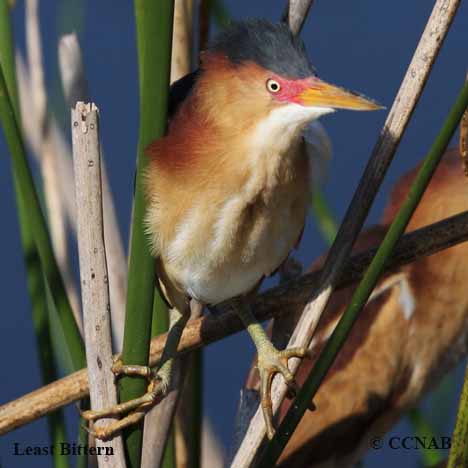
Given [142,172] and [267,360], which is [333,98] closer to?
[142,172]

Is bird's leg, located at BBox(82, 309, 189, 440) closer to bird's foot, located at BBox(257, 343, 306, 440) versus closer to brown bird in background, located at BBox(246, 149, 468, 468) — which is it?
bird's foot, located at BBox(257, 343, 306, 440)

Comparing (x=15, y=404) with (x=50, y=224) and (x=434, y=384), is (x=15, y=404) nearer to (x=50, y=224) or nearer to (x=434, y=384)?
(x=50, y=224)

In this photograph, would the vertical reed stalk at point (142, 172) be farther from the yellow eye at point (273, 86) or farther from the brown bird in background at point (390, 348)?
the brown bird in background at point (390, 348)

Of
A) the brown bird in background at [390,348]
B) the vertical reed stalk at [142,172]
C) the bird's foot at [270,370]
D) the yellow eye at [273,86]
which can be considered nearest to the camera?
the vertical reed stalk at [142,172]

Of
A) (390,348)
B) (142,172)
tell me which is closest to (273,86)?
(142,172)

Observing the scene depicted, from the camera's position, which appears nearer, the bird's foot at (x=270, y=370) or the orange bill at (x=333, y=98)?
the orange bill at (x=333, y=98)

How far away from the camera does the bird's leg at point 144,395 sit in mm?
834

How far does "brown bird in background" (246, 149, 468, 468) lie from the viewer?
54.0 inches

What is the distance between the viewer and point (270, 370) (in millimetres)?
1020

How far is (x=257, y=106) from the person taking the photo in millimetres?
835

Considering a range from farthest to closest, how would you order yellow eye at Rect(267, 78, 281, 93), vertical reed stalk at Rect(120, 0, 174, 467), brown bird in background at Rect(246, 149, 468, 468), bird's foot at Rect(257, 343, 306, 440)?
brown bird in background at Rect(246, 149, 468, 468), bird's foot at Rect(257, 343, 306, 440), yellow eye at Rect(267, 78, 281, 93), vertical reed stalk at Rect(120, 0, 174, 467)

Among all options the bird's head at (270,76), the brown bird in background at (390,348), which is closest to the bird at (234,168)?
the bird's head at (270,76)

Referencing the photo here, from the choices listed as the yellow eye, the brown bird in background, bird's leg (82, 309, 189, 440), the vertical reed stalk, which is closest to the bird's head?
the yellow eye

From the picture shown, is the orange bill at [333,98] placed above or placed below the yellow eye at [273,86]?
below
